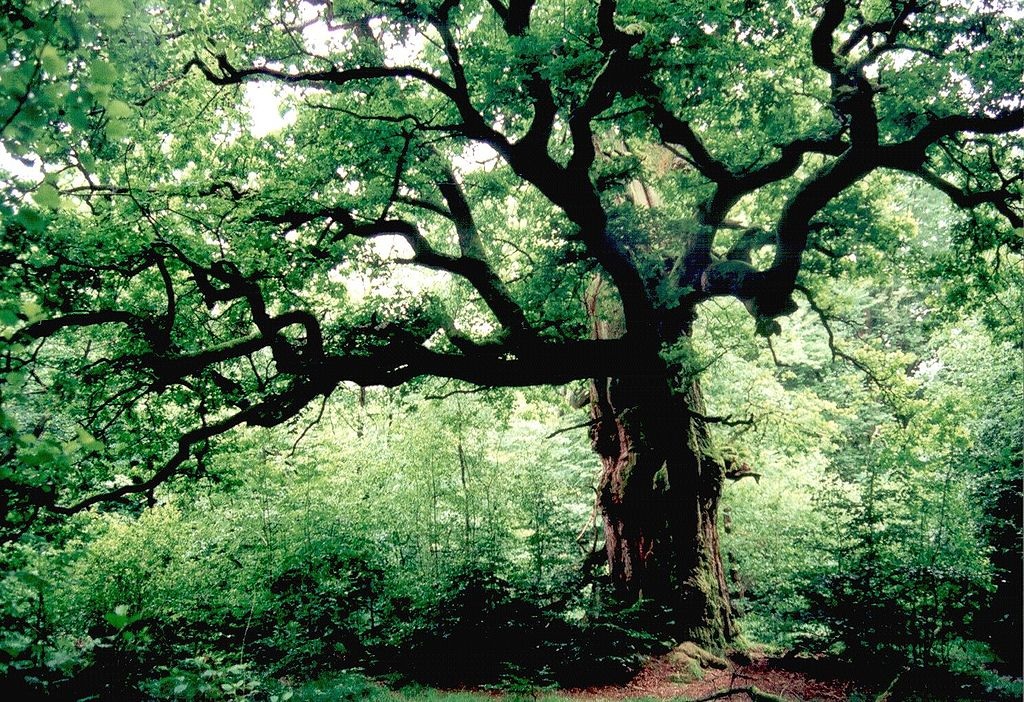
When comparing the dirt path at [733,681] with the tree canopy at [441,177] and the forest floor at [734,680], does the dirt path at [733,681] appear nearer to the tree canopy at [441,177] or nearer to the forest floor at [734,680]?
the forest floor at [734,680]

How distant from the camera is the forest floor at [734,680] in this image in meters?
6.99

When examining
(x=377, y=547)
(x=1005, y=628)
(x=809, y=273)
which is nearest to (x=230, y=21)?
(x=377, y=547)

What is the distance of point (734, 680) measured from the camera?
7445 mm

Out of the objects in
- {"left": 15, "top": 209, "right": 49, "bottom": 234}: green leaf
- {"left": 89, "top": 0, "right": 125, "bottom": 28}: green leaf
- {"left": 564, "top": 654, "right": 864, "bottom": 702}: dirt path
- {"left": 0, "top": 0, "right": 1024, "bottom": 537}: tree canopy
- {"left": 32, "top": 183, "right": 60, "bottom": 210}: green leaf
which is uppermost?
{"left": 0, "top": 0, "right": 1024, "bottom": 537}: tree canopy

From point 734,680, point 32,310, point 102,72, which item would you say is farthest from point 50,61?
point 734,680

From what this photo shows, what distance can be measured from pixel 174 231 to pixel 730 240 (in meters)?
9.01

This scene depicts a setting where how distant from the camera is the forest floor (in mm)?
6988

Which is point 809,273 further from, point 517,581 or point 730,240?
point 517,581

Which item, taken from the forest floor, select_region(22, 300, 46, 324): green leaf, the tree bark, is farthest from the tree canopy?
the forest floor

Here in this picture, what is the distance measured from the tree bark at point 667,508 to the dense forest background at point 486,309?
0.24 ft

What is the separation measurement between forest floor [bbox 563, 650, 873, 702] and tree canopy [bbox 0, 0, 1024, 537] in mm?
3969

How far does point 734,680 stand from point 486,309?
21.5ft

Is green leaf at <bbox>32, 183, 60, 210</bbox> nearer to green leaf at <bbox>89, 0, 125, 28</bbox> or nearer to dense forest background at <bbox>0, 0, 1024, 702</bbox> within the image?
green leaf at <bbox>89, 0, 125, 28</bbox>

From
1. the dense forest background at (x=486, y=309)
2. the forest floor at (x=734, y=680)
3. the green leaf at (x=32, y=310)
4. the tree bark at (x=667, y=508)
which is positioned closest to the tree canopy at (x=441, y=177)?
the dense forest background at (x=486, y=309)
